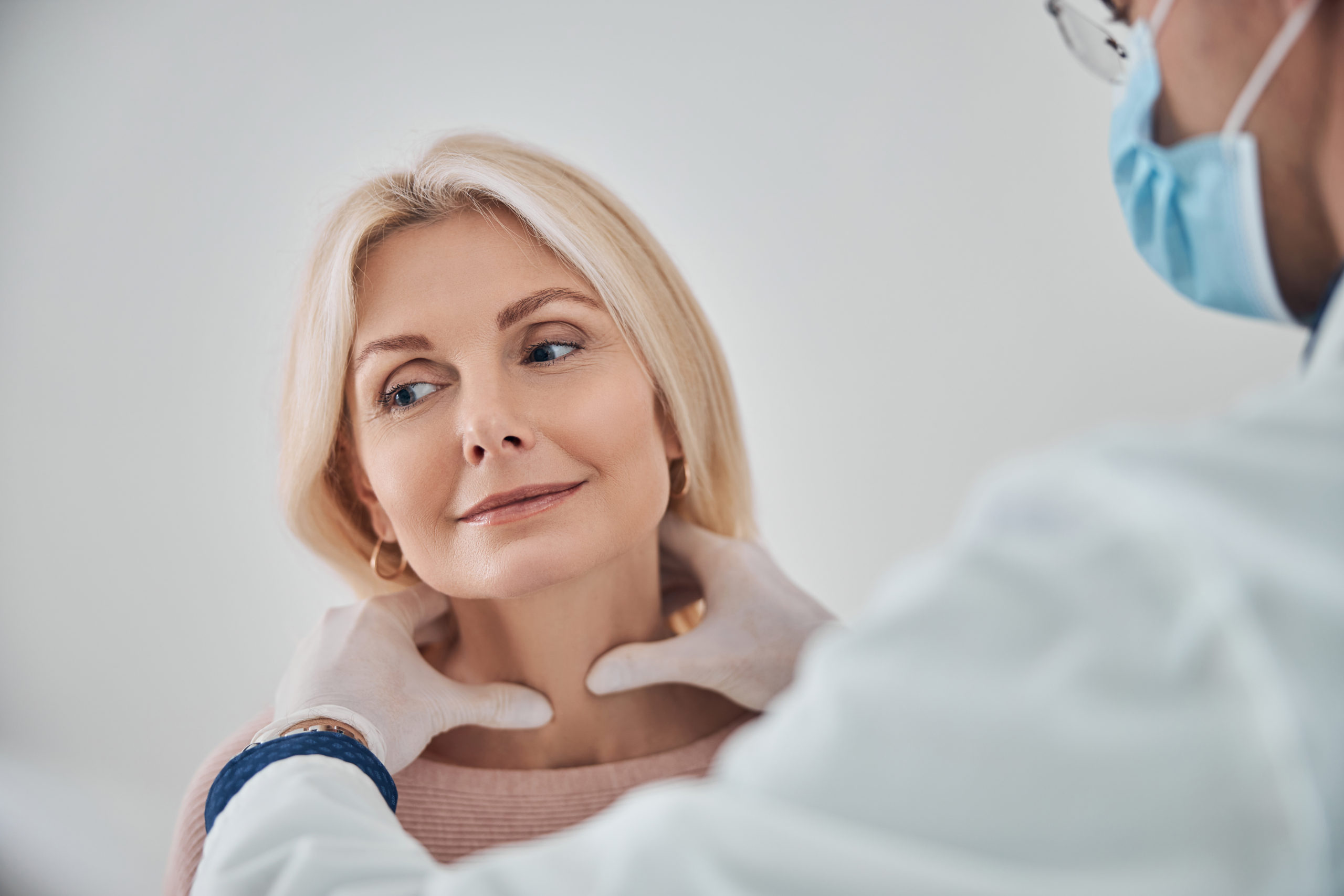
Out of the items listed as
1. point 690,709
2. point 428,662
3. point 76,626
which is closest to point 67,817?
point 76,626

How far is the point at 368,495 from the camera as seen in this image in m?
1.45

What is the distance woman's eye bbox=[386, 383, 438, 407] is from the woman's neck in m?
0.31

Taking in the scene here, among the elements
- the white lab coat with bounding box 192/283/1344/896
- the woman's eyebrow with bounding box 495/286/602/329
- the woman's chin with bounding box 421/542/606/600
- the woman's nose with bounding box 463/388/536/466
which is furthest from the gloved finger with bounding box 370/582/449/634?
the white lab coat with bounding box 192/283/1344/896

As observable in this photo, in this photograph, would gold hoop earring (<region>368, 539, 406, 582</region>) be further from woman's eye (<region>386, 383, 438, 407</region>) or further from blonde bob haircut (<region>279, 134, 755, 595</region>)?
woman's eye (<region>386, 383, 438, 407</region>)

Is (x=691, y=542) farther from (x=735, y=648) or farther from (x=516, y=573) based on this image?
(x=516, y=573)

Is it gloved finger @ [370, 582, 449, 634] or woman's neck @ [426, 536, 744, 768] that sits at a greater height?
gloved finger @ [370, 582, 449, 634]

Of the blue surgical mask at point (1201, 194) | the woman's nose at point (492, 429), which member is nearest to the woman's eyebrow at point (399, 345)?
the woman's nose at point (492, 429)

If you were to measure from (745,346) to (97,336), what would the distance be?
4.66ft

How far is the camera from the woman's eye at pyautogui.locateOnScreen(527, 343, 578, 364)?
125 cm

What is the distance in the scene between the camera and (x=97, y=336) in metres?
2.06

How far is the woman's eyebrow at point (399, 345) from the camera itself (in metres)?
1.23

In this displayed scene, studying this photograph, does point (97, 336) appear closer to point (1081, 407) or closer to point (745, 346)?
point (745, 346)

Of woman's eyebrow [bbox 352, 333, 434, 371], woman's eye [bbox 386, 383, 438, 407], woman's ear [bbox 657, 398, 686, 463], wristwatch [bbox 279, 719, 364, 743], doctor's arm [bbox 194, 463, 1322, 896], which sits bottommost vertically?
doctor's arm [bbox 194, 463, 1322, 896]

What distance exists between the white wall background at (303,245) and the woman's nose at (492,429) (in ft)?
3.29
